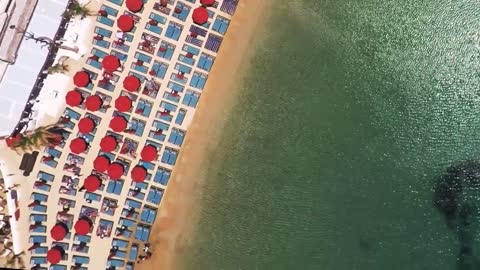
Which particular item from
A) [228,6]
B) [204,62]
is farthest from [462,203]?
[228,6]

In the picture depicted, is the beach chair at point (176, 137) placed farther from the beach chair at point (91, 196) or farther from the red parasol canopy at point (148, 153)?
the beach chair at point (91, 196)

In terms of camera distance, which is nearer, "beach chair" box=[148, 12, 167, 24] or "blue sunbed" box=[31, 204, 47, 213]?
"blue sunbed" box=[31, 204, 47, 213]

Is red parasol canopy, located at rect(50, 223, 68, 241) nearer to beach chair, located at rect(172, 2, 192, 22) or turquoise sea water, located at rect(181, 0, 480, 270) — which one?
turquoise sea water, located at rect(181, 0, 480, 270)

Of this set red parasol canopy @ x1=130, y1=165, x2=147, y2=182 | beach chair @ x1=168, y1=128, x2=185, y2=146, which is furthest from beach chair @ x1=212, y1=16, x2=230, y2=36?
red parasol canopy @ x1=130, y1=165, x2=147, y2=182

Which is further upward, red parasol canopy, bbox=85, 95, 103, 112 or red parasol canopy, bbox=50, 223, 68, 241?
red parasol canopy, bbox=85, 95, 103, 112

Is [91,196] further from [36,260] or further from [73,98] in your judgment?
[73,98]

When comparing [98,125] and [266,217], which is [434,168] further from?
[98,125]

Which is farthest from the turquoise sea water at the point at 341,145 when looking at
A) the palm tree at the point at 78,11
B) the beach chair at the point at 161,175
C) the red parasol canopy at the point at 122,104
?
the palm tree at the point at 78,11
